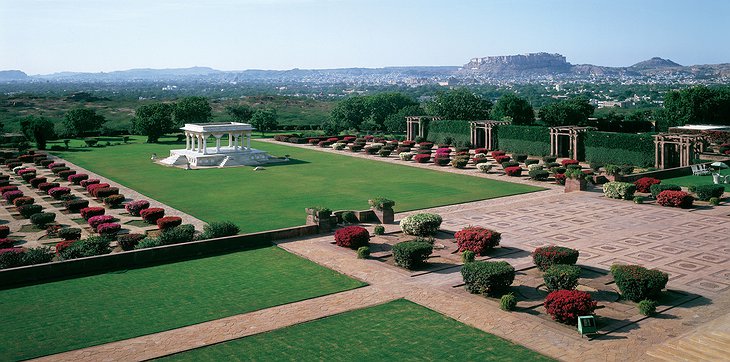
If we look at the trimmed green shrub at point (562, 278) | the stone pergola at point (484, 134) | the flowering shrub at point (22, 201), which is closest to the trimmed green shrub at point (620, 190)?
the trimmed green shrub at point (562, 278)

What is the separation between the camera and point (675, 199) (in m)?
35.0

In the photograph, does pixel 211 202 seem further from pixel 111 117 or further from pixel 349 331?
pixel 111 117

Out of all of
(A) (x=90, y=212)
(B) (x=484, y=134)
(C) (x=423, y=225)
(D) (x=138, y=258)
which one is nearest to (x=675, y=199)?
(C) (x=423, y=225)

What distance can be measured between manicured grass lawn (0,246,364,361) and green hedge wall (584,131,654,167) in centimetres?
3826

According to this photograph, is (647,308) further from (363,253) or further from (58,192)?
(58,192)

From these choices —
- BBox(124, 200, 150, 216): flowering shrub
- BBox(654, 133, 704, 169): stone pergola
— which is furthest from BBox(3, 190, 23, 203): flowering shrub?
BBox(654, 133, 704, 169): stone pergola

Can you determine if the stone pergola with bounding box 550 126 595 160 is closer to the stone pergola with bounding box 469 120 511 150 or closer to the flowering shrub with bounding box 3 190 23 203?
the stone pergola with bounding box 469 120 511 150

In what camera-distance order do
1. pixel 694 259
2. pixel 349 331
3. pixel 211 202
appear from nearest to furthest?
pixel 349 331 < pixel 694 259 < pixel 211 202

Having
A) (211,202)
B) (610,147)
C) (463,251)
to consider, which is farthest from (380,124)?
(463,251)

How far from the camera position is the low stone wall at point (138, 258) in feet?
77.2

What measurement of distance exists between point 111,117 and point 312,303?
424 feet

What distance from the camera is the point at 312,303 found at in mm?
20812

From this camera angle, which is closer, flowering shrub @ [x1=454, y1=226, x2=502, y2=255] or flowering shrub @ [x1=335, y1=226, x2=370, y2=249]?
flowering shrub @ [x1=454, y1=226, x2=502, y2=255]

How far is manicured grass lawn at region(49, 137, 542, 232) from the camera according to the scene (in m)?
37.2
